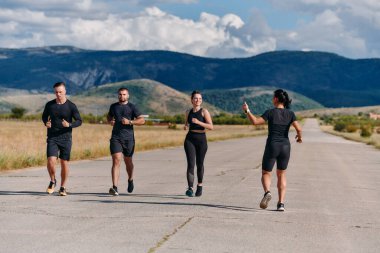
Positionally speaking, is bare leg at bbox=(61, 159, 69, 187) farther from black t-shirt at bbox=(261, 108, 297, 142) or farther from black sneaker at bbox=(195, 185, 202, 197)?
black t-shirt at bbox=(261, 108, 297, 142)

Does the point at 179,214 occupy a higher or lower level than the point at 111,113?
lower

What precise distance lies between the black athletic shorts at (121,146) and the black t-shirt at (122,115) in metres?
0.08

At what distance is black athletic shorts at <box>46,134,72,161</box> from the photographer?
1321 cm

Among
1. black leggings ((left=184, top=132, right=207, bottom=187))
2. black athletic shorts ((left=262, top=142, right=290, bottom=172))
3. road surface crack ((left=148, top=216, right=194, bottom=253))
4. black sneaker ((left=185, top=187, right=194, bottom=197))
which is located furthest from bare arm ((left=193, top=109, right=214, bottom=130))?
road surface crack ((left=148, top=216, right=194, bottom=253))

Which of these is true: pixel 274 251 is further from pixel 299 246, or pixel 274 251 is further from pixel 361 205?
pixel 361 205

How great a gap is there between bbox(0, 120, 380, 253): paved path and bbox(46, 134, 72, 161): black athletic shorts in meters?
0.78

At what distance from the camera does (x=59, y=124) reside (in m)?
13.1

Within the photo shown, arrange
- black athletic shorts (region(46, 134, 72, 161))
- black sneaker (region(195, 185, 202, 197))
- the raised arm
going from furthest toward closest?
black sneaker (region(195, 185, 202, 197)), black athletic shorts (region(46, 134, 72, 161)), the raised arm

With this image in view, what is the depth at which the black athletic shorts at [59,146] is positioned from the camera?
1321 cm

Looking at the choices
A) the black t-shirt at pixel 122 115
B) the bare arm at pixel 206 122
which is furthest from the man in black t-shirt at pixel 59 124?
the bare arm at pixel 206 122

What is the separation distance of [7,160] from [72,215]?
1118 centimetres

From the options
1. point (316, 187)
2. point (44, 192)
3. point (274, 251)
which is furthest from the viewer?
point (316, 187)

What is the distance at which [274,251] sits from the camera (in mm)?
8023

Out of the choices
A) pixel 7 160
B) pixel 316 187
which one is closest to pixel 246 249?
pixel 316 187
